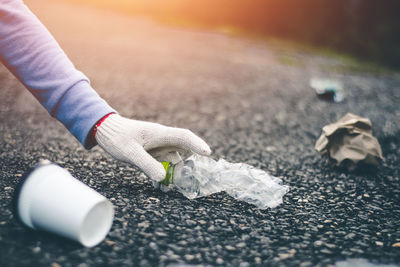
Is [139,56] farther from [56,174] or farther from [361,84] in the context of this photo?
[56,174]

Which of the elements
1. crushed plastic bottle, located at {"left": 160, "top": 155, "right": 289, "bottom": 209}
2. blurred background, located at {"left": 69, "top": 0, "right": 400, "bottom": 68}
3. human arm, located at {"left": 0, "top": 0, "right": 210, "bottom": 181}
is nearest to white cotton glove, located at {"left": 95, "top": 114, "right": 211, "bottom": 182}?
human arm, located at {"left": 0, "top": 0, "right": 210, "bottom": 181}

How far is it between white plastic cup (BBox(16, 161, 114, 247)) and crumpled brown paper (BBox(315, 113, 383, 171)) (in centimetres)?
161

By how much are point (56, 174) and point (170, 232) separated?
510 mm

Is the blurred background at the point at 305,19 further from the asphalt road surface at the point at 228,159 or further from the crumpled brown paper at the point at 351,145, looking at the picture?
the crumpled brown paper at the point at 351,145

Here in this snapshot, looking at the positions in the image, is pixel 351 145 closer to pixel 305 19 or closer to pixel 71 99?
pixel 71 99

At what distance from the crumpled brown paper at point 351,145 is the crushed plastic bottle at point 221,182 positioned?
0.69 metres

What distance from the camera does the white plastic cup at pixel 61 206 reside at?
4.36 feet

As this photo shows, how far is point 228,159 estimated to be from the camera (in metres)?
2.65

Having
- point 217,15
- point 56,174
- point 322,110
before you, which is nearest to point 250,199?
point 56,174

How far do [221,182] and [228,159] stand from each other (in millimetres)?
677

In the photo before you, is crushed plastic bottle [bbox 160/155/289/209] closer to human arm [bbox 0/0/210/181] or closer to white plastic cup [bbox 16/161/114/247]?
human arm [bbox 0/0/210/181]

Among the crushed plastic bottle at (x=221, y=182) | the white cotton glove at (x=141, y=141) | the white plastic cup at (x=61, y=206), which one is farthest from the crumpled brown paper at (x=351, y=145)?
the white plastic cup at (x=61, y=206)

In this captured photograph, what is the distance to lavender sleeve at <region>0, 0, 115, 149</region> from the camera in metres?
1.73

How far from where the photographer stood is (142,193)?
1.92 metres
